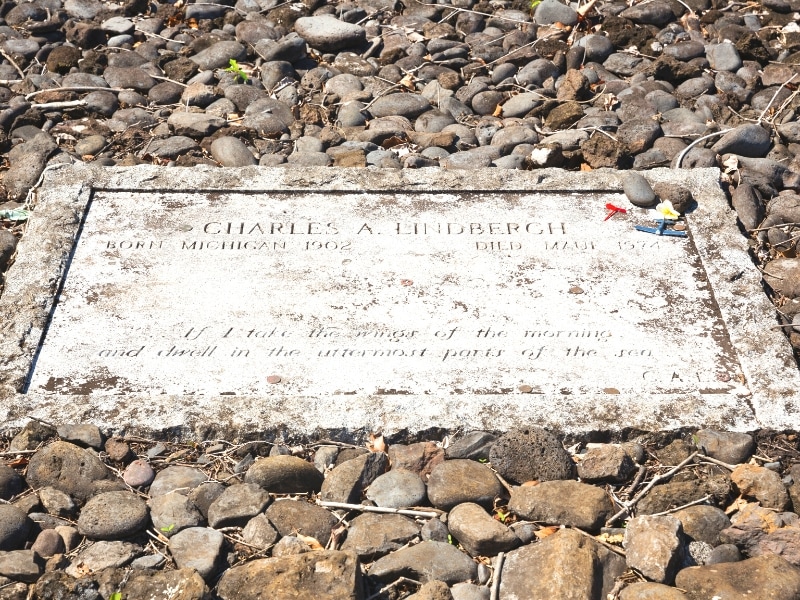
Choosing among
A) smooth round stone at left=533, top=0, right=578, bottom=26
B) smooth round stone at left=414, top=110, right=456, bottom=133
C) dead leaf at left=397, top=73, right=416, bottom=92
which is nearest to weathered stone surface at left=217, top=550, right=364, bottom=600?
smooth round stone at left=414, top=110, right=456, bottom=133

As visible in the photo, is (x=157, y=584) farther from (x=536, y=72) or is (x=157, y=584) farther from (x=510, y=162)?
(x=536, y=72)

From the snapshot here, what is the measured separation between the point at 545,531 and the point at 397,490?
1.67 ft

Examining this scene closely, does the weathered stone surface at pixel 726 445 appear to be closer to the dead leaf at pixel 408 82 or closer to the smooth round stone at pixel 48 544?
the smooth round stone at pixel 48 544

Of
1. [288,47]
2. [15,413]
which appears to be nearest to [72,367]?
[15,413]

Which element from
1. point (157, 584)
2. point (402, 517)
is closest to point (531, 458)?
→ point (402, 517)

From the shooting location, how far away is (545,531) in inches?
121

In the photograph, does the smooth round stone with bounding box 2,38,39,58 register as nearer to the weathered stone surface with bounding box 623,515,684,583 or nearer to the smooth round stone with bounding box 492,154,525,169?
the smooth round stone with bounding box 492,154,525,169

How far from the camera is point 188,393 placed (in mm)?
3518

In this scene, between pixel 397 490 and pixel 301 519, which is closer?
pixel 301 519

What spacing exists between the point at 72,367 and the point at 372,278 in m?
1.26

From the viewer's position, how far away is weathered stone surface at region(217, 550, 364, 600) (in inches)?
106

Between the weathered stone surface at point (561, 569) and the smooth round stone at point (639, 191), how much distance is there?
200cm

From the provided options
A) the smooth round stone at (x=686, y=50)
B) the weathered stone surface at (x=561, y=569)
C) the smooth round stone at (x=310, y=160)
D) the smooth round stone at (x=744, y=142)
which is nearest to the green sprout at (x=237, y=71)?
the smooth round stone at (x=310, y=160)

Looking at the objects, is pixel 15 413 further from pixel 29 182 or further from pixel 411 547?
pixel 29 182
